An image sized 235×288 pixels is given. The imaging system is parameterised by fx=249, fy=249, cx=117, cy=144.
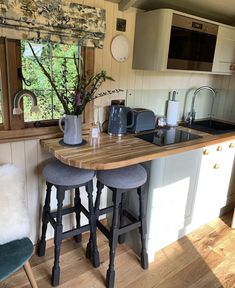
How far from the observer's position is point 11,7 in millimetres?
1450

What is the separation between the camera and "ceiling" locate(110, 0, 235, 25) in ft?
6.55

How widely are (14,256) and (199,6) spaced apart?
7.72 ft

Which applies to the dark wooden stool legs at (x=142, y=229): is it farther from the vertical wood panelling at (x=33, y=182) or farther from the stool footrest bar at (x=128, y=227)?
the vertical wood panelling at (x=33, y=182)

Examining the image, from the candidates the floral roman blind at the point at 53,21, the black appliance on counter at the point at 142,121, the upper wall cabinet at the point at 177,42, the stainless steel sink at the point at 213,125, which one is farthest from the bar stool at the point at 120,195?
the stainless steel sink at the point at 213,125

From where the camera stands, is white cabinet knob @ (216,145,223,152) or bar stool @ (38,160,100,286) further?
white cabinet knob @ (216,145,223,152)

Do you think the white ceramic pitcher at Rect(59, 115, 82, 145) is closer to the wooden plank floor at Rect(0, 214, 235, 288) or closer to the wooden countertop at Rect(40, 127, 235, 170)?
the wooden countertop at Rect(40, 127, 235, 170)

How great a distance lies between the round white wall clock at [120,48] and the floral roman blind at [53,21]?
0.13 metres

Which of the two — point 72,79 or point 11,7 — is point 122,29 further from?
point 11,7

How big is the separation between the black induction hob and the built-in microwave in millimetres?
545

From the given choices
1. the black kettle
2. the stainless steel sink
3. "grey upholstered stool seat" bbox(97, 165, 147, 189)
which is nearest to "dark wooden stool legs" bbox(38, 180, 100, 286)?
"grey upholstered stool seat" bbox(97, 165, 147, 189)

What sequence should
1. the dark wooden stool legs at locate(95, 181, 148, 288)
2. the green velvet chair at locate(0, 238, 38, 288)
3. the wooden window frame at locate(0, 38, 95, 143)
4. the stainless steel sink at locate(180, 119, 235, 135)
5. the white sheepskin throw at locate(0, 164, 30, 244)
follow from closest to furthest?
the green velvet chair at locate(0, 238, 38, 288) → the white sheepskin throw at locate(0, 164, 30, 244) → the wooden window frame at locate(0, 38, 95, 143) → the dark wooden stool legs at locate(95, 181, 148, 288) → the stainless steel sink at locate(180, 119, 235, 135)

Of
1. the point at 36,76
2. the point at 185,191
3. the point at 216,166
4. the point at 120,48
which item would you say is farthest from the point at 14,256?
the point at 216,166

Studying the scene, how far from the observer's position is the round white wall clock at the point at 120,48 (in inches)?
78.0

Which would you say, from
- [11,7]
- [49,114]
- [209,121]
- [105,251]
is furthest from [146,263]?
[11,7]
